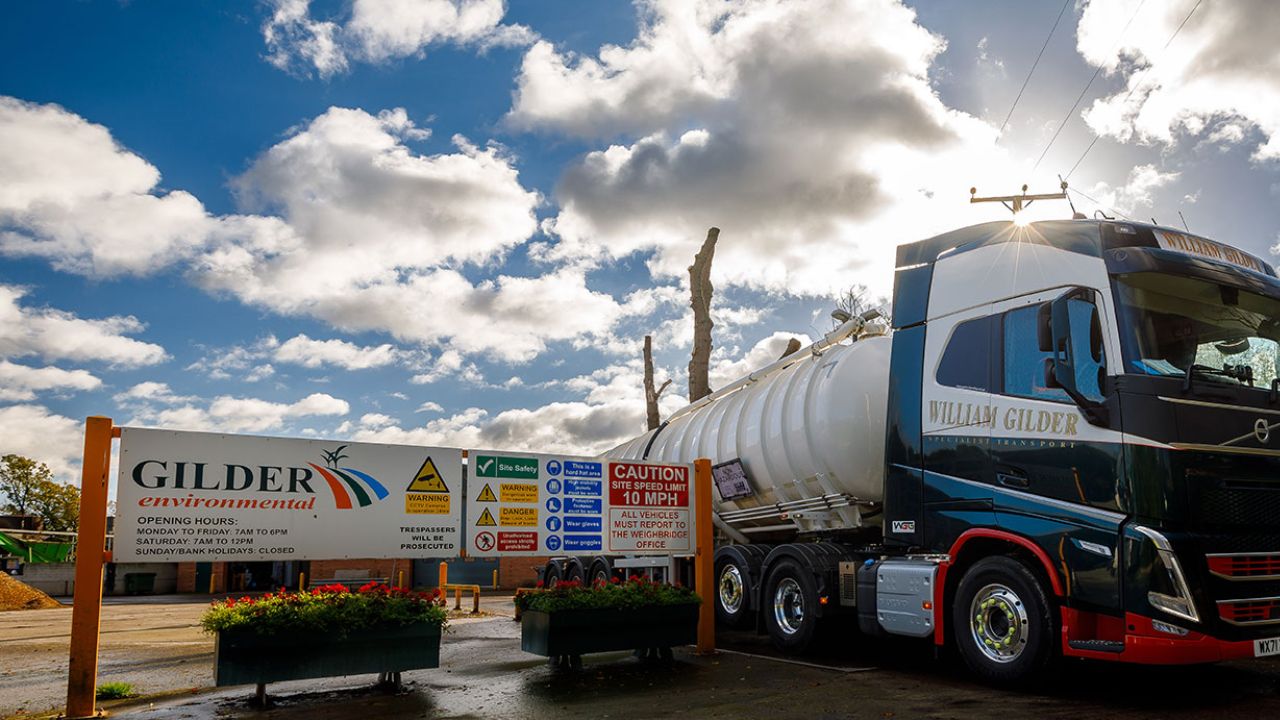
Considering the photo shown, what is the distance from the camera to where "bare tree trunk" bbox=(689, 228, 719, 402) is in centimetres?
2041

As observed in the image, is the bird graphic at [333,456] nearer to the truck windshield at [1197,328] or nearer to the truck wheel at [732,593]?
the truck wheel at [732,593]

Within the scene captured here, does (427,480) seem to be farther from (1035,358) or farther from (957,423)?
(1035,358)

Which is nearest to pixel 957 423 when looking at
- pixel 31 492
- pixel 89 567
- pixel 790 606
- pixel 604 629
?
pixel 790 606

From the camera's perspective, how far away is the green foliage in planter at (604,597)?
9453 mm

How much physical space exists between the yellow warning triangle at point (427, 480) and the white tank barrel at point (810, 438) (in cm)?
432

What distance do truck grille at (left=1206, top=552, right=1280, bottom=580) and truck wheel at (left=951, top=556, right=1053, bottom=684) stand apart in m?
1.26

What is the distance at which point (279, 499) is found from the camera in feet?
28.0

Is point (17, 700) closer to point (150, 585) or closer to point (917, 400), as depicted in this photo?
point (917, 400)

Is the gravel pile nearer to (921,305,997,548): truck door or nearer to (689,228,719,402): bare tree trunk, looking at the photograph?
(689,228,719,402): bare tree trunk

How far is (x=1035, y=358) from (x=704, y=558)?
4794mm

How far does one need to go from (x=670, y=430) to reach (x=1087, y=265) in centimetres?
885

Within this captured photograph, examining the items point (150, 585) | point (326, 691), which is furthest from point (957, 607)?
point (150, 585)

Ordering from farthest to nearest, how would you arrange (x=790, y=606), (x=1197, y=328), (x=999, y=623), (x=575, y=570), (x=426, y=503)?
1. (x=575, y=570)
2. (x=790, y=606)
3. (x=426, y=503)
4. (x=999, y=623)
5. (x=1197, y=328)

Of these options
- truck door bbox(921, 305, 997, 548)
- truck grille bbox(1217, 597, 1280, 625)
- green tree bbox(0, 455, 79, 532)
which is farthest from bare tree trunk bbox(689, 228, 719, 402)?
green tree bbox(0, 455, 79, 532)
